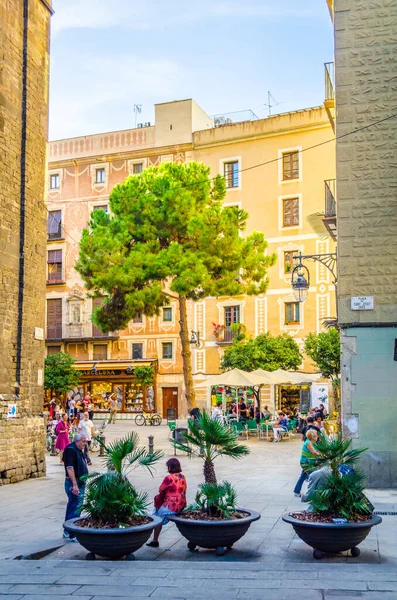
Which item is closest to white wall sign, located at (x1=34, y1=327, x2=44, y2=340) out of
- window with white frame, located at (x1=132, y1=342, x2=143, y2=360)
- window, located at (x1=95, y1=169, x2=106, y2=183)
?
window with white frame, located at (x1=132, y1=342, x2=143, y2=360)

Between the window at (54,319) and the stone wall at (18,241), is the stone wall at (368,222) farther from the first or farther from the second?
the window at (54,319)

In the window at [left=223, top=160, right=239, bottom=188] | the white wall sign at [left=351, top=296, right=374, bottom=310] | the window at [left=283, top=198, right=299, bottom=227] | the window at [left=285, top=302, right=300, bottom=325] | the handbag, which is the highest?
the window at [left=223, top=160, right=239, bottom=188]

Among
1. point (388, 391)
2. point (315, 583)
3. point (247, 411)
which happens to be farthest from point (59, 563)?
point (247, 411)

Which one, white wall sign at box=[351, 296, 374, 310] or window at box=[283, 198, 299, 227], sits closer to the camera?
white wall sign at box=[351, 296, 374, 310]

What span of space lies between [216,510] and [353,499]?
1.63 metres

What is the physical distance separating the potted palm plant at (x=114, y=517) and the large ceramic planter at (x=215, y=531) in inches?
14.7

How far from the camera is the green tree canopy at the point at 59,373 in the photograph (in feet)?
135

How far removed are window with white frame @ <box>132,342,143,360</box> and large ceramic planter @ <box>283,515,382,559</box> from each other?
1455 inches

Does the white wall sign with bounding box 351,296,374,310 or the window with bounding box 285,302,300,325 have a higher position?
the window with bounding box 285,302,300,325

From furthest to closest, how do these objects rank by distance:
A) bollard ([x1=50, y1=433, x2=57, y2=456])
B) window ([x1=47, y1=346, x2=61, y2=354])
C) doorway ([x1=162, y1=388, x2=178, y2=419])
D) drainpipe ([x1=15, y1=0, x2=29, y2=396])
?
window ([x1=47, y1=346, x2=61, y2=354]), doorway ([x1=162, y1=388, x2=178, y2=419]), bollard ([x1=50, y1=433, x2=57, y2=456]), drainpipe ([x1=15, y1=0, x2=29, y2=396])

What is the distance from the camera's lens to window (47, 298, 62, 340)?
47188 mm

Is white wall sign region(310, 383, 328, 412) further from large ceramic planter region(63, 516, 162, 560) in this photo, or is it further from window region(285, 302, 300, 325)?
large ceramic planter region(63, 516, 162, 560)

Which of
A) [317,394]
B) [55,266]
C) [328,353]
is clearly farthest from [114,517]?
[55,266]

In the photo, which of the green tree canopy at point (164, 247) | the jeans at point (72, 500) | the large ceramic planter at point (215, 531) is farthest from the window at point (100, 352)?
the large ceramic planter at point (215, 531)
